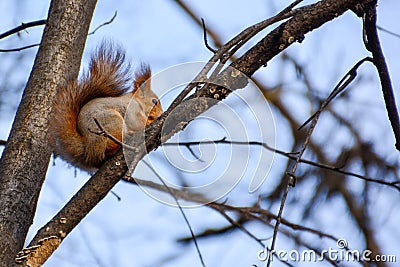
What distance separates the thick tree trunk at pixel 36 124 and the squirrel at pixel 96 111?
0.18ft

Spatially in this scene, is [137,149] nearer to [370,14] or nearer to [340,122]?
[370,14]

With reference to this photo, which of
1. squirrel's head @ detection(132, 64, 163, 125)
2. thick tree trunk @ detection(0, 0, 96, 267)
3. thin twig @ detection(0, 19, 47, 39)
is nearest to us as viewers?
thick tree trunk @ detection(0, 0, 96, 267)

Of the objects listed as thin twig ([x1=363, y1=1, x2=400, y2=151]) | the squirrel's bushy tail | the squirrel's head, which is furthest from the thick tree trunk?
thin twig ([x1=363, y1=1, x2=400, y2=151])

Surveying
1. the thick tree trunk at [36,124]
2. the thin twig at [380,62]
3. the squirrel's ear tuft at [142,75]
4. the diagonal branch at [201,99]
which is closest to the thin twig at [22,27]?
the thick tree trunk at [36,124]

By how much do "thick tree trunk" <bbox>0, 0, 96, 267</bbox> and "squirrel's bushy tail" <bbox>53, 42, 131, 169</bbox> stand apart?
0.18 ft

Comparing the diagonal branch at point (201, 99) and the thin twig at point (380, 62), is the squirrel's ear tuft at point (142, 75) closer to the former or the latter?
the diagonal branch at point (201, 99)

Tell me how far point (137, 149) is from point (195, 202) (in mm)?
1209

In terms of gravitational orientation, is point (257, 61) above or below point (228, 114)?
below

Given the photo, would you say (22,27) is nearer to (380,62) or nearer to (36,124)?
(36,124)

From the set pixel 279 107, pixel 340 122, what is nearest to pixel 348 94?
pixel 340 122

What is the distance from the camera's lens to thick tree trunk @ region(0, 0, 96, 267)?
5.27 ft

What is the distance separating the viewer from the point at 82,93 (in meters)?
2.04

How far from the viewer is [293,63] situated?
4.08 m

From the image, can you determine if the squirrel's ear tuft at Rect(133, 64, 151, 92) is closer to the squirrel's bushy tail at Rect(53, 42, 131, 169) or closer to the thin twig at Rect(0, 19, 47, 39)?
the squirrel's bushy tail at Rect(53, 42, 131, 169)
